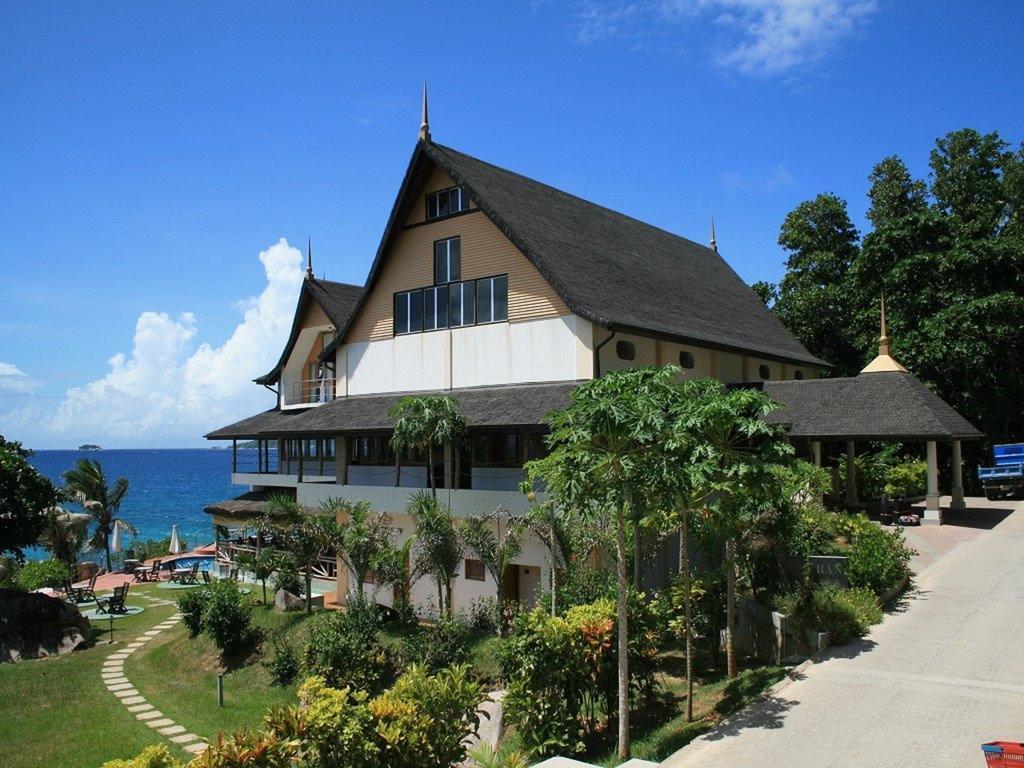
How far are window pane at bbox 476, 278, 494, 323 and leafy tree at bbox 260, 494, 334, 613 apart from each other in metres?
7.25

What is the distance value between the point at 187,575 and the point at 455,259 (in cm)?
2190

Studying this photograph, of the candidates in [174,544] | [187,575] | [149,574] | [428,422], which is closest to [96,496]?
[174,544]

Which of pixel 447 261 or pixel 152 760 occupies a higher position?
pixel 447 261

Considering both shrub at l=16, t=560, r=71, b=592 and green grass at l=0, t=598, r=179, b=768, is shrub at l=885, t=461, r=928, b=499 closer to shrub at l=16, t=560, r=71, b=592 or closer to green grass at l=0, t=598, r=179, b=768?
green grass at l=0, t=598, r=179, b=768

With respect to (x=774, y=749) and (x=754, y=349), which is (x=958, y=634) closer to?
(x=774, y=749)

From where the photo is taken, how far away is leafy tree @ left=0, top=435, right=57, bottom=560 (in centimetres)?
2758

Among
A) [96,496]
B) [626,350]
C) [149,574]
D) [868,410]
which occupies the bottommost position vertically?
[149,574]

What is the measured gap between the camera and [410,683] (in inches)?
419

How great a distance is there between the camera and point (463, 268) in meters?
24.7

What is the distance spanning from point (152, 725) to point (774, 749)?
1415 cm

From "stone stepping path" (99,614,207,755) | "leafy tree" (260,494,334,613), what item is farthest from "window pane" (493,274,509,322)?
"stone stepping path" (99,614,207,755)

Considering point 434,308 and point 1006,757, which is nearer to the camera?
point 1006,757

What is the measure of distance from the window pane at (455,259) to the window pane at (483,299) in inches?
35.2

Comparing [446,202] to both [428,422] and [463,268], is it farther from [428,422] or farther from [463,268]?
[428,422]
